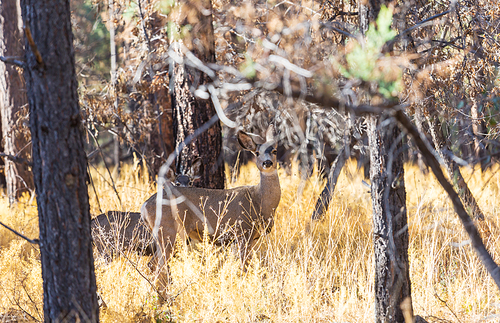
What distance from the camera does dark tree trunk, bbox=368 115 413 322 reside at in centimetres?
348

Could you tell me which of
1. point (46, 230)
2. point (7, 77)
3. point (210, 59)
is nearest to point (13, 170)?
point (7, 77)

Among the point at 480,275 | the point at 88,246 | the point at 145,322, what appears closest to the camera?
the point at 88,246

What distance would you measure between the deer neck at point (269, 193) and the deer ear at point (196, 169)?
0.96 m

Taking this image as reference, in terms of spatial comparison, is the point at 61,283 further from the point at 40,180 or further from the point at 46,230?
the point at 40,180

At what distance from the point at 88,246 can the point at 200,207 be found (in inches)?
95.2

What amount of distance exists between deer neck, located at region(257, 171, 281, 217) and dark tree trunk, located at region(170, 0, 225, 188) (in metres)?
0.84

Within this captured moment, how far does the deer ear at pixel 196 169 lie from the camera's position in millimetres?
6191

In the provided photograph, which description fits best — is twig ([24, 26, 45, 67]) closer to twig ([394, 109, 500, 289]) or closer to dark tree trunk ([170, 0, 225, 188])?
twig ([394, 109, 500, 289])

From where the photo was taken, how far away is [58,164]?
2.78 m

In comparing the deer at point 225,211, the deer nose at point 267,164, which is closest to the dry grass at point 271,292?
the deer at point 225,211

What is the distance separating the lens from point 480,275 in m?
4.70

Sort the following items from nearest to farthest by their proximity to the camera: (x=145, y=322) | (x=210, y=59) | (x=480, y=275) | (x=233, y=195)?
(x=145, y=322)
(x=480, y=275)
(x=233, y=195)
(x=210, y=59)

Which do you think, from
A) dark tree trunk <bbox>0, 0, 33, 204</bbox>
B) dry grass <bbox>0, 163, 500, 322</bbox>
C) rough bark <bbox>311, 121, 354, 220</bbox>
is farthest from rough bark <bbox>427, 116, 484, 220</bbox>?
dark tree trunk <bbox>0, 0, 33, 204</bbox>

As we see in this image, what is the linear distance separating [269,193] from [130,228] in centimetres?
172
